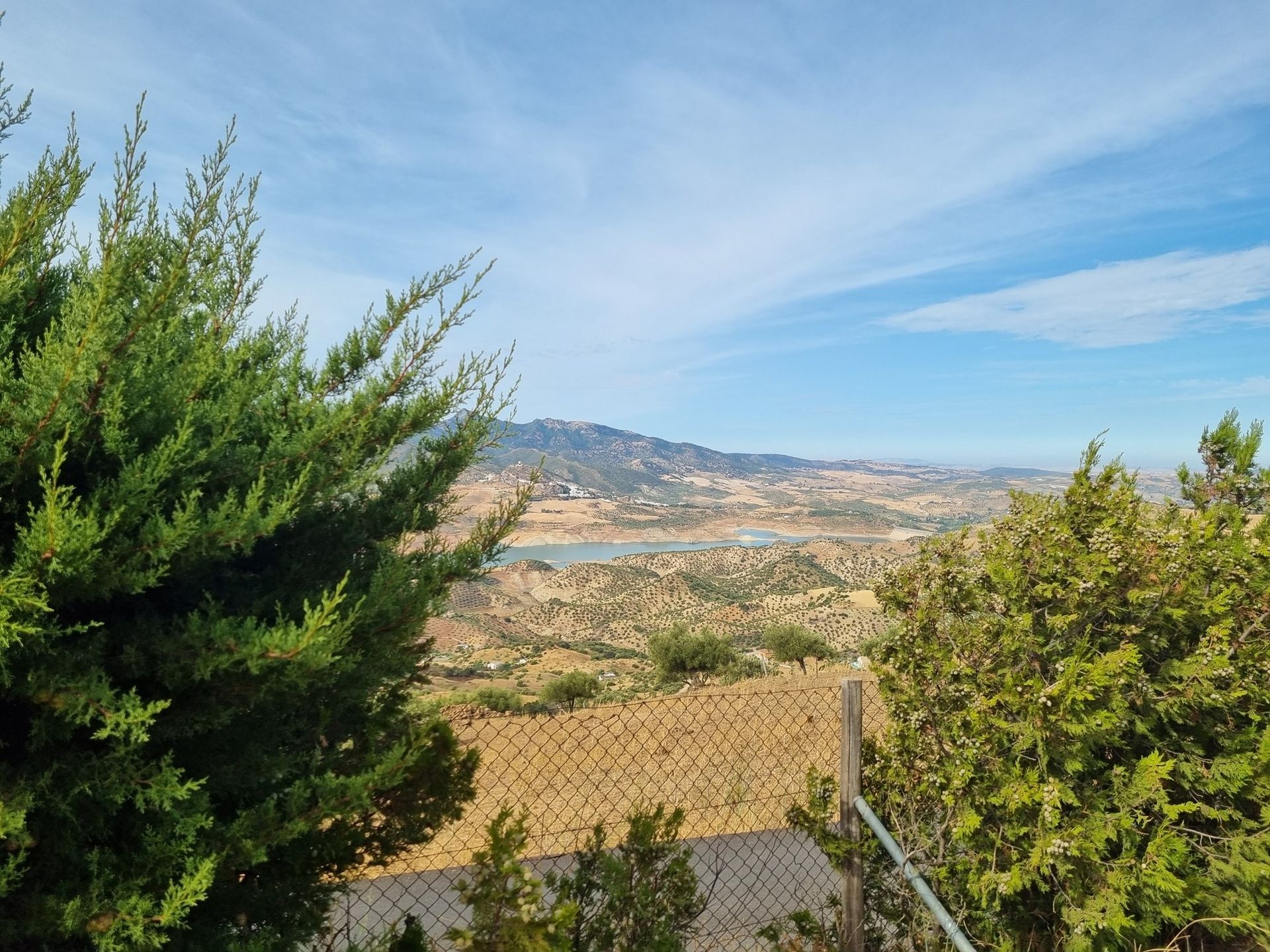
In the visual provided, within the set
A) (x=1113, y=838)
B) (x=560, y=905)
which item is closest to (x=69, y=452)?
Result: (x=560, y=905)

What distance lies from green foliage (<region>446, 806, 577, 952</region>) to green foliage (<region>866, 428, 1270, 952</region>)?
6.11 ft

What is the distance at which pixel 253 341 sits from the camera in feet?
9.82

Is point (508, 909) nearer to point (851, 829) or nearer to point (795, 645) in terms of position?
point (851, 829)

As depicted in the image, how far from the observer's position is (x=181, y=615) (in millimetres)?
2303

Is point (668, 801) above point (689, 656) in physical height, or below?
above

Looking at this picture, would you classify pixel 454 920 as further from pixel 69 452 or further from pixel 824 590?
pixel 824 590

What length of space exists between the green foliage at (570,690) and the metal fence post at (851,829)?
14.4 metres

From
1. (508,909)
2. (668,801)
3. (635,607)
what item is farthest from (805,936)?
(635,607)

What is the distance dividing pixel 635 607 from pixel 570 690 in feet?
157

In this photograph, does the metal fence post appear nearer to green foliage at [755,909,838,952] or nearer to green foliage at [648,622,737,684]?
green foliage at [755,909,838,952]

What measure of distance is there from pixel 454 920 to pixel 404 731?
2469 mm

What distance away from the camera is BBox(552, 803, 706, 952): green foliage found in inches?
112

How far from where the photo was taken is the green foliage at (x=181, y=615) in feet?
6.23

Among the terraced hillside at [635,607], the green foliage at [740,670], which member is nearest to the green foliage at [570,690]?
the terraced hillside at [635,607]
